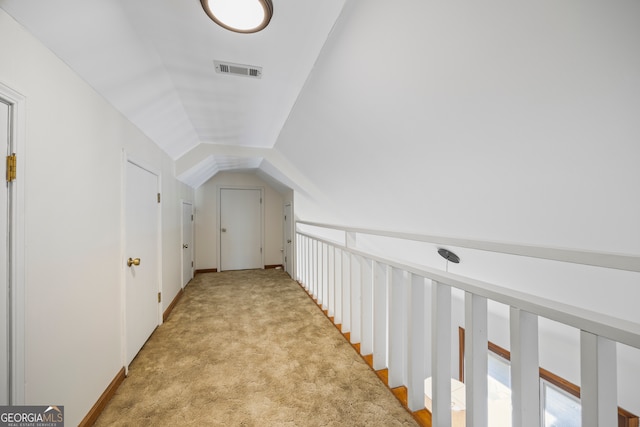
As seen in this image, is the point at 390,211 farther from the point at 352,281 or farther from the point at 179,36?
the point at 179,36

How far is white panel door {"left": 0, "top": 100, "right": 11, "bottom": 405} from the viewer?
88 cm

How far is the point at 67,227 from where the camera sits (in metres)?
1.19

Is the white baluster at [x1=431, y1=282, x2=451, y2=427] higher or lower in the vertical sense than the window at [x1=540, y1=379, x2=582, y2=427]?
higher

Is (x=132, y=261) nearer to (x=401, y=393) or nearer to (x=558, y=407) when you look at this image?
(x=401, y=393)

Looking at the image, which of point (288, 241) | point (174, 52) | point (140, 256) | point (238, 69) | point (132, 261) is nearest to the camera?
point (174, 52)

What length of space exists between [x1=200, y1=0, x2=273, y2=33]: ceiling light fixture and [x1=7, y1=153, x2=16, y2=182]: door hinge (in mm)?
912

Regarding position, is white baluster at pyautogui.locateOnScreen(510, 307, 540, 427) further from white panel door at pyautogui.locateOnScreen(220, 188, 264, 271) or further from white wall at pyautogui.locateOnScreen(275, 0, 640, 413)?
white panel door at pyautogui.locateOnScreen(220, 188, 264, 271)

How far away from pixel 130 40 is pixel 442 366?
2.11 metres

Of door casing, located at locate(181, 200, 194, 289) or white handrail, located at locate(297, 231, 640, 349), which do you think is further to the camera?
door casing, located at locate(181, 200, 194, 289)

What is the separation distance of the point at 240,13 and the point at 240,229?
447 centimetres

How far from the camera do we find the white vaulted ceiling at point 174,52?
41.1 inches

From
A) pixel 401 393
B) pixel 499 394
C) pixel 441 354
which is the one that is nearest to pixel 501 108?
pixel 441 354

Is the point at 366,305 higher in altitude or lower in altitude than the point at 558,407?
higher

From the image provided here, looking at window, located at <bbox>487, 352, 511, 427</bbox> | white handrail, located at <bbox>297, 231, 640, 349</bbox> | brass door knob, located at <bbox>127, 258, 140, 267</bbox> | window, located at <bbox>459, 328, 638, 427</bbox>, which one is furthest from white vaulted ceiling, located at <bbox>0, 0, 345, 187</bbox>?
window, located at <bbox>487, 352, 511, 427</bbox>
